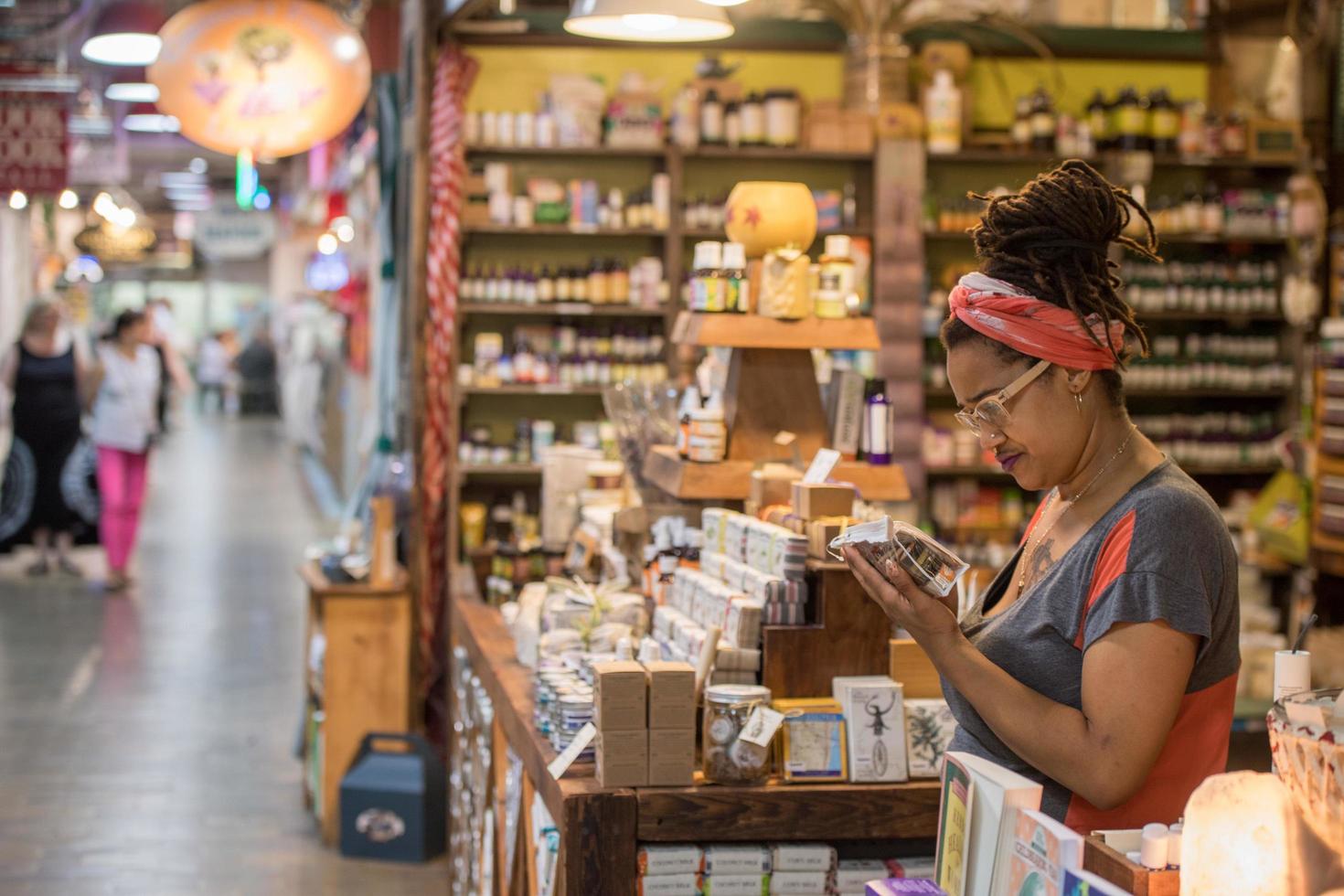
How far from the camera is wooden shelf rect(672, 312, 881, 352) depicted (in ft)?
12.2

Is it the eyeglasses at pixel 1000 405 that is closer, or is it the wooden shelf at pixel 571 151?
the eyeglasses at pixel 1000 405

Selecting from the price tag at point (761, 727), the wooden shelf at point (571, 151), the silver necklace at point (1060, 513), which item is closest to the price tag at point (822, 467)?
the price tag at point (761, 727)

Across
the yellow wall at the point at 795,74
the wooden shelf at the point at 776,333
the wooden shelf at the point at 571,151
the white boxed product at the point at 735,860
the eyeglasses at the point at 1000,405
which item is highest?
the yellow wall at the point at 795,74

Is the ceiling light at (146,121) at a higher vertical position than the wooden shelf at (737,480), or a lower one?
higher

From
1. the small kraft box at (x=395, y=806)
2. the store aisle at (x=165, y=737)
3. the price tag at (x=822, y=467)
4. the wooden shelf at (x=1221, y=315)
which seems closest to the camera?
the price tag at (x=822, y=467)

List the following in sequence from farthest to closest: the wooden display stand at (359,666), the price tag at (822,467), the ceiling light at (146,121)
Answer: the ceiling light at (146,121), the wooden display stand at (359,666), the price tag at (822,467)

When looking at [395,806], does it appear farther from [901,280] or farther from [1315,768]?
[1315,768]

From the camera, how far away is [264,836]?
572cm

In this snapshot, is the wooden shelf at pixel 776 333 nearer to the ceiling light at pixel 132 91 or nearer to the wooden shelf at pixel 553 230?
the wooden shelf at pixel 553 230

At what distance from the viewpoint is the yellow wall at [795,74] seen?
303 inches

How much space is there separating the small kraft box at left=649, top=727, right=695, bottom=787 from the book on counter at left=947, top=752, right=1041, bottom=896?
122cm

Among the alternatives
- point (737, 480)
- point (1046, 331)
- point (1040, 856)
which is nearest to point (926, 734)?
point (737, 480)

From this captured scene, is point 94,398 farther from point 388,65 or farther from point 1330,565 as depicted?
point 1330,565

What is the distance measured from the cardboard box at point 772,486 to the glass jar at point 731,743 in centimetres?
69
